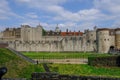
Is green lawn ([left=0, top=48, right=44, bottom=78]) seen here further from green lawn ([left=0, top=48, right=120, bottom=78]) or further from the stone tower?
the stone tower

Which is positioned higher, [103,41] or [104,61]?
[103,41]

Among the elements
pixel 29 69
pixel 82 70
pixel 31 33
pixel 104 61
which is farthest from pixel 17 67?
pixel 31 33

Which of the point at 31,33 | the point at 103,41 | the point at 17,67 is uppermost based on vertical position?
the point at 31,33

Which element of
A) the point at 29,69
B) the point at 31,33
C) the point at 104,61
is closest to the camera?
the point at 29,69

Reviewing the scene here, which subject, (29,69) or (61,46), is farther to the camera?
(61,46)

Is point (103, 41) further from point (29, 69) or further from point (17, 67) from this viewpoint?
point (17, 67)

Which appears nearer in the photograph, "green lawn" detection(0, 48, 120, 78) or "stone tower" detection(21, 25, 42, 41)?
"green lawn" detection(0, 48, 120, 78)

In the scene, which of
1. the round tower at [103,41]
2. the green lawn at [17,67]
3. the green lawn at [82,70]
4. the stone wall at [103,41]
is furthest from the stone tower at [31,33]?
the green lawn at [17,67]

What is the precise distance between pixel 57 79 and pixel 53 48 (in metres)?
64.9

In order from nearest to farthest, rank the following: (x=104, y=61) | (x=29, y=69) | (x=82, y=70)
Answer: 1. (x=29, y=69)
2. (x=82, y=70)
3. (x=104, y=61)

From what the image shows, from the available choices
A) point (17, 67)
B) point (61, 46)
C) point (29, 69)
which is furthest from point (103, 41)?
point (17, 67)

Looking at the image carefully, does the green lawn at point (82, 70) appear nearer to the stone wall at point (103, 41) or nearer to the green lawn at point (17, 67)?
the green lawn at point (17, 67)

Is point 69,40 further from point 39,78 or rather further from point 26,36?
point 39,78

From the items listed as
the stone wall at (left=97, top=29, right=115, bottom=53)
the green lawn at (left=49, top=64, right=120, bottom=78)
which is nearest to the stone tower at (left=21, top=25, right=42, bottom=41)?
the stone wall at (left=97, top=29, right=115, bottom=53)
